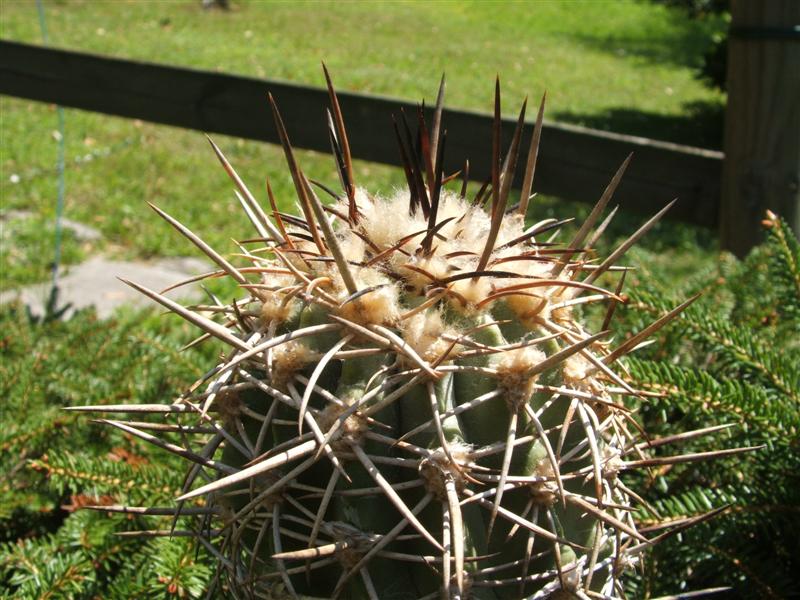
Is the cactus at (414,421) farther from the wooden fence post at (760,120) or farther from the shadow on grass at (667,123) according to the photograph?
the shadow on grass at (667,123)

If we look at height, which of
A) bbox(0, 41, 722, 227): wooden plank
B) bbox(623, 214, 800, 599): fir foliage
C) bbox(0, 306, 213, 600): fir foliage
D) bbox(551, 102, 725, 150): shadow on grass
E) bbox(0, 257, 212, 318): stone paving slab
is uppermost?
bbox(0, 41, 722, 227): wooden plank

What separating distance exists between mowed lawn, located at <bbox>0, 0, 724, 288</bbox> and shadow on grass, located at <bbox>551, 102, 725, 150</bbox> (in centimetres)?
4

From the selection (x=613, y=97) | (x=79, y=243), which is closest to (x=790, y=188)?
(x=79, y=243)

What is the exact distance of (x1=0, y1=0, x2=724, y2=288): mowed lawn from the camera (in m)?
5.80

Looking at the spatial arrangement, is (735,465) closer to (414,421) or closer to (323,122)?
(414,421)

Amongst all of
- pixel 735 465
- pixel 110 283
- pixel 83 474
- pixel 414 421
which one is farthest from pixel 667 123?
pixel 414 421

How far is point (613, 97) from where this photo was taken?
33.8ft

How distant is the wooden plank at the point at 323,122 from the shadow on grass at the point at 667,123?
5285mm

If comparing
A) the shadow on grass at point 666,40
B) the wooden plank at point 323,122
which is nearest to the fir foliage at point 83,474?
the wooden plank at point 323,122

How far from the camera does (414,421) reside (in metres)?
1.00

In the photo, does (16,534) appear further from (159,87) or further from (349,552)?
(159,87)

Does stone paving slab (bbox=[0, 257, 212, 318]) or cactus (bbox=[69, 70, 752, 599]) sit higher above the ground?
cactus (bbox=[69, 70, 752, 599])

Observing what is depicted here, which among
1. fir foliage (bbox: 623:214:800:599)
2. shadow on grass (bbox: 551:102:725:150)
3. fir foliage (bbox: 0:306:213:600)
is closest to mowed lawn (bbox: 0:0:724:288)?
shadow on grass (bbox: 551:102:725:150)

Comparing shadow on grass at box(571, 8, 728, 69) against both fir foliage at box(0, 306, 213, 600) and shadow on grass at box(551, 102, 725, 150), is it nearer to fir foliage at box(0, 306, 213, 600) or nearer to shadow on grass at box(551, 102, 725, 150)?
shadow on grass at box(551, 102, 725, 150)
